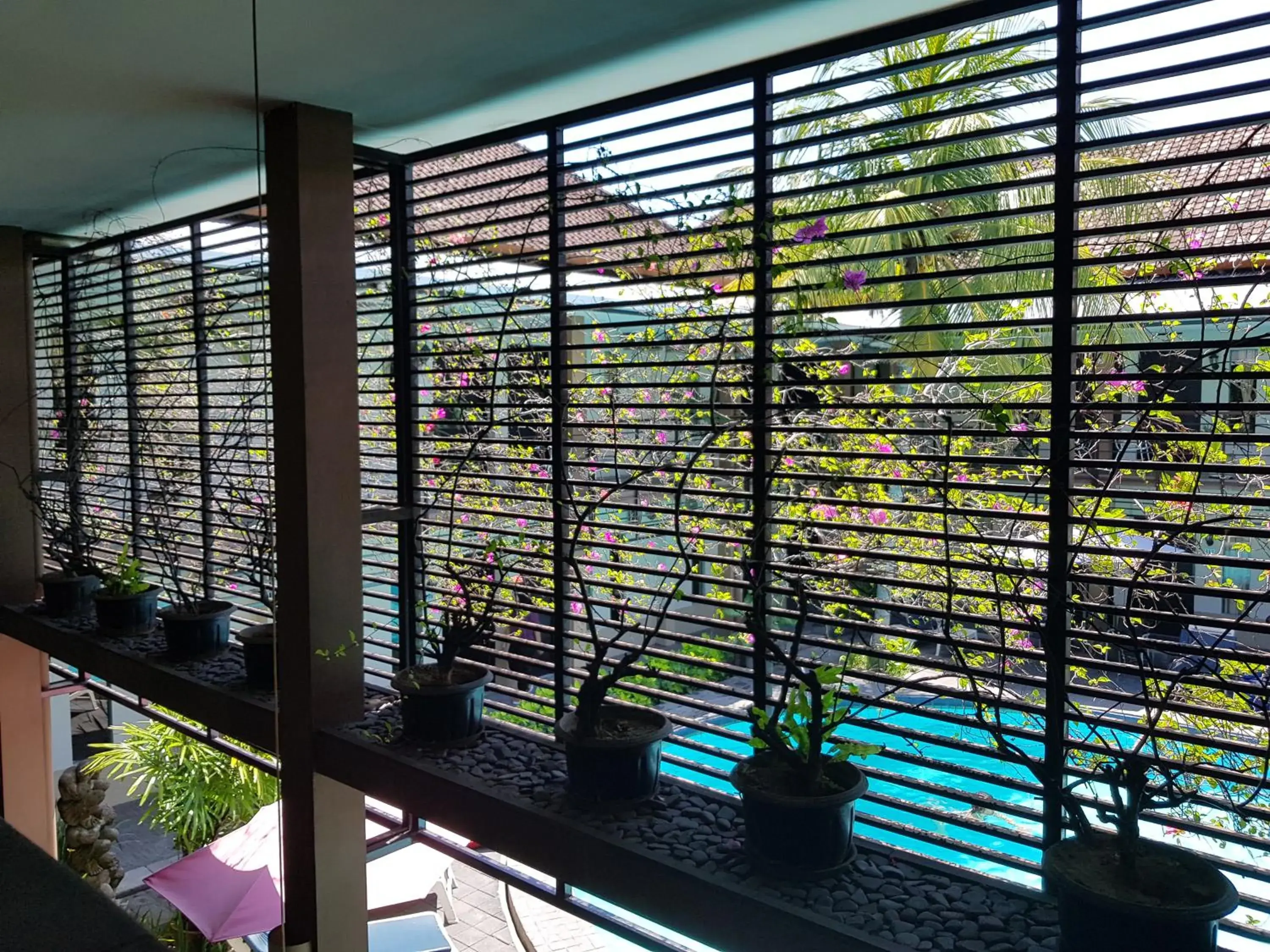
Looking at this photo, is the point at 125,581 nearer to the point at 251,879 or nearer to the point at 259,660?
the point at 259,660

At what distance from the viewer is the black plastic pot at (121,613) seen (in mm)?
4457

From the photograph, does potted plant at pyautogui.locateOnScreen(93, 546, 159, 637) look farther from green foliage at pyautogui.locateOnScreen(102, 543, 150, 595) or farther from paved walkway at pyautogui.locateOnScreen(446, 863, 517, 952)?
paved walkway at pyautogui.locateOnScreen(446, 863, 517, 952)

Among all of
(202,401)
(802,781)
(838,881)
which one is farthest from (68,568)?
(838,881)

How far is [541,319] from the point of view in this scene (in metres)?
3.69

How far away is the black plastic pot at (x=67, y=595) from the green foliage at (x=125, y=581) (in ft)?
0.33

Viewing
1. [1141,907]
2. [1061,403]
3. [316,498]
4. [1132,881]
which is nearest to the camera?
[1141,907]

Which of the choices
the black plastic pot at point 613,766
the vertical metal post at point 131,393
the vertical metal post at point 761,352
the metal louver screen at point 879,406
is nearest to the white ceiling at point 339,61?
the metal louver screen at point 879,406

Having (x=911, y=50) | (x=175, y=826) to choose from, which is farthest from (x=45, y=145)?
(x=911, y=50)

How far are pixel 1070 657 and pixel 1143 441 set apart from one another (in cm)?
57

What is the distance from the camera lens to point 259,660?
12.3ft

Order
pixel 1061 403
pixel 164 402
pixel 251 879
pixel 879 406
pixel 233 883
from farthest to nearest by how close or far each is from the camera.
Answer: pixel 164 402
pixel 251 879
pixel 233 883
pixel 879 406
pixel 1061 403

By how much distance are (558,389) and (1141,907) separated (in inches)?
92.4

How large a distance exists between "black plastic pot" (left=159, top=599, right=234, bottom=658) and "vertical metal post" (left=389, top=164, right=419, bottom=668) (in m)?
0.99

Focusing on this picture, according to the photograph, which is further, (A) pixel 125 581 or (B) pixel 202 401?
(B) pixel 202 401
